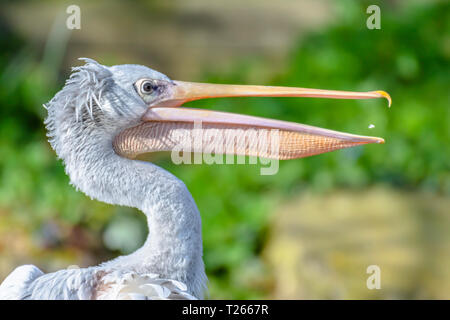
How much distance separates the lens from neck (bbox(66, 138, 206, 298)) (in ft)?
7.89

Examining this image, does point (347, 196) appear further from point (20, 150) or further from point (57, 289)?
point (57, 289)

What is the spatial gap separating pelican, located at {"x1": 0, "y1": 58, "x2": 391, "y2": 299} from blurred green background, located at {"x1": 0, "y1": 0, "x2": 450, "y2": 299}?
2.00m

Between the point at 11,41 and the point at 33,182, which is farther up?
the point at 11,41

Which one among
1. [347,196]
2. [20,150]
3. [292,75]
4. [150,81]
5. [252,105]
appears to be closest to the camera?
[150,81]

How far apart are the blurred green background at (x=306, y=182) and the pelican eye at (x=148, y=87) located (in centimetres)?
223

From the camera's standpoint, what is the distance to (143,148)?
101 inches

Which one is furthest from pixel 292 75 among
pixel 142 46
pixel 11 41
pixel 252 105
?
pixel 11 41

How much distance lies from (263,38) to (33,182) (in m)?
4.33

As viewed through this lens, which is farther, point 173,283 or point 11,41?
point 11,41

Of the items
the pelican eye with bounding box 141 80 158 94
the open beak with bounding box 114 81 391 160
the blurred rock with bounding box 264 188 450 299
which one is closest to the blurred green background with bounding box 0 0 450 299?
the blurred rock with bounding box 264 188 450 299

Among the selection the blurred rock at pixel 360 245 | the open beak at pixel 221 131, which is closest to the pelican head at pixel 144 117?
the open beak at pixel 221 131

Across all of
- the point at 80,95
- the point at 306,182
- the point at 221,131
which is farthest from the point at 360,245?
the point at 80,95

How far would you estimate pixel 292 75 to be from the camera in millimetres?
6668

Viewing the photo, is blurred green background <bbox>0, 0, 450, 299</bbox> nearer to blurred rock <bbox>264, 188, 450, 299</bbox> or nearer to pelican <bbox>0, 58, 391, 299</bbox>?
blurred rock <bbox>264, 188, 450, 299</bbox>
